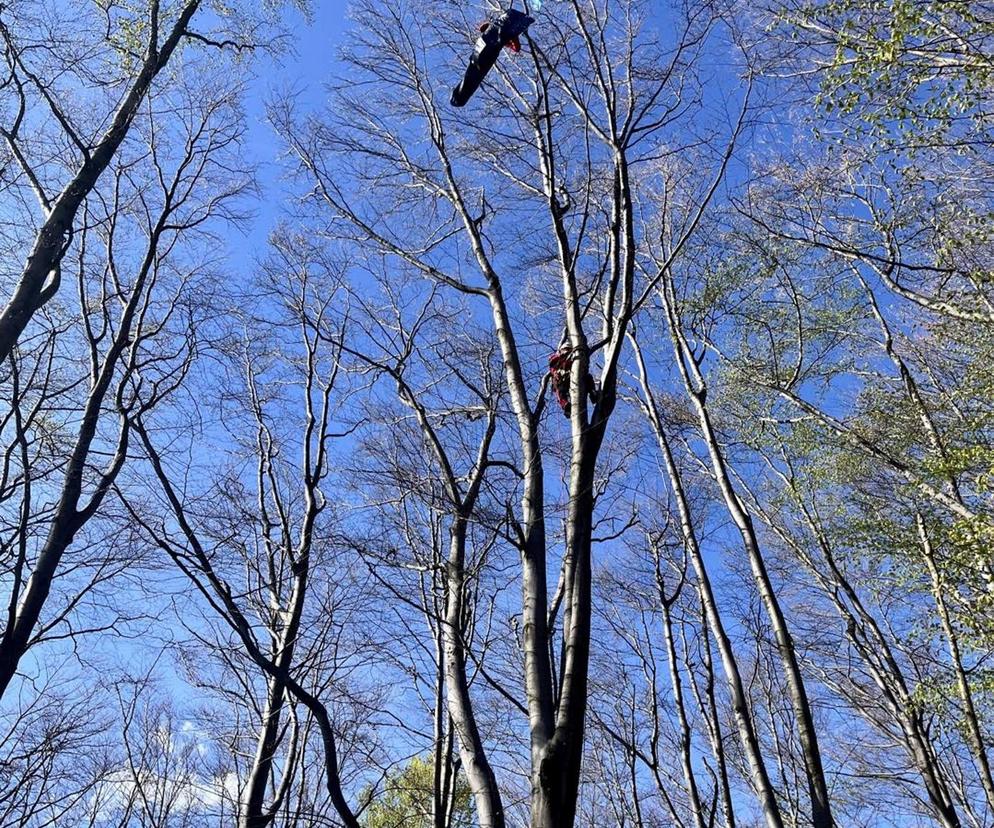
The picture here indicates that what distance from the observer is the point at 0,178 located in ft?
18.3

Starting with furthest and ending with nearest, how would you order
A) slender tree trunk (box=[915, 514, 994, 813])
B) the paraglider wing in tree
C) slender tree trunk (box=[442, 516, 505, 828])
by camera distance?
slender tree trunk (box=[915, 514, 994, 813]) → the paraglider wing in tree → slender tree trunk (box=[442, 516, 505, 828])

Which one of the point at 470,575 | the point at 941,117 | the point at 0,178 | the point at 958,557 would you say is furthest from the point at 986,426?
the point at 0,178

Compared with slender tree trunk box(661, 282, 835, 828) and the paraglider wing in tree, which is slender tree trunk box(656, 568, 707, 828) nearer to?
slender tree trunk box(661, 282, 835, 828)

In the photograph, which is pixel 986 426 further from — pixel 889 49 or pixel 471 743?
pixel 471 743

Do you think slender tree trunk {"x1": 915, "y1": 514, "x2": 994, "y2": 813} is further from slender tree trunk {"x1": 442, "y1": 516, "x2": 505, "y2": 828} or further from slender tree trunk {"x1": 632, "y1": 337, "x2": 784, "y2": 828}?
slender tree trunk {"x1": 442, "y1": 516, "x2": 505, "y2": 828}

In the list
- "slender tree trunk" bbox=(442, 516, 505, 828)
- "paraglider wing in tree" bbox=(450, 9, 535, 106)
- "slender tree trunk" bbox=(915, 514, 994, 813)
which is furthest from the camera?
"slender tree trunk" bbox=(915, 514, 994, 813)

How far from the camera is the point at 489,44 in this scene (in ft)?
15.5

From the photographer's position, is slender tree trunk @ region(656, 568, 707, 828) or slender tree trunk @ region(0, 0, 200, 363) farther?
slender tree trunk @ region(656, 568, 707, 828)

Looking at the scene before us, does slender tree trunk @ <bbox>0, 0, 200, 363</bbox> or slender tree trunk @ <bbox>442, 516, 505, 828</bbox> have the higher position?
slender tree trunk @ <bbox>0, 0, 200, 363</bbox>

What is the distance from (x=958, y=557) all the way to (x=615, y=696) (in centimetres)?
581

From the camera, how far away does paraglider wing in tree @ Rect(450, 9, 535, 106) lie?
179 inches

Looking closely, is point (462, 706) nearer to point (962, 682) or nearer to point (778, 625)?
point (778, 625)

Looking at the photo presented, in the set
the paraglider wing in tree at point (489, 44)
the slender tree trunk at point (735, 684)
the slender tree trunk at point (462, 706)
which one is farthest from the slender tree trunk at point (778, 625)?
the paraglider wing in tree at point (489, 44)

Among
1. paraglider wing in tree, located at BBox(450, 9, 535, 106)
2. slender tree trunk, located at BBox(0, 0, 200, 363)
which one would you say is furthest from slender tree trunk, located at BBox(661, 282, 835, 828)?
slender tree trunk, located at BBox(0, 0, 200, 363)
